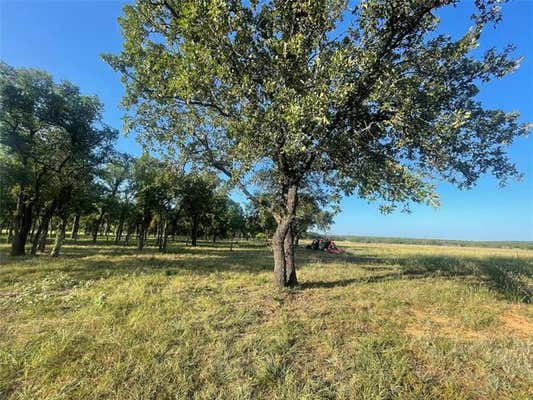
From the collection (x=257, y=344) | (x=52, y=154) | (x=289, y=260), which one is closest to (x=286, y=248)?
(x=289, y=260)

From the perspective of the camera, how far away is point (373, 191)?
8336 mm

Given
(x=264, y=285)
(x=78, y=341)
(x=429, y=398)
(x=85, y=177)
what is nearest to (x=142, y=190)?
(x=85, y=177)

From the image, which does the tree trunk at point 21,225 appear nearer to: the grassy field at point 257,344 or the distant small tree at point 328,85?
the grassy field at point 257,344

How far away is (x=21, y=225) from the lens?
17.8 meters

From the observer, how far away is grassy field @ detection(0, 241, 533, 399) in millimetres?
3746

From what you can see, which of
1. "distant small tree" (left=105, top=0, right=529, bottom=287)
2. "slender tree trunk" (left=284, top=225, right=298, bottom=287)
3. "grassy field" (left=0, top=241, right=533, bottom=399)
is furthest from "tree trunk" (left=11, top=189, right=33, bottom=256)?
"slender tree trunk" (left=284, top=225, right=298, bottom=287)

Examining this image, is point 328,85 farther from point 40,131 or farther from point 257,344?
point 40,131

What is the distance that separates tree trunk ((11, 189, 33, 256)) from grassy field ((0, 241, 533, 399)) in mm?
11110

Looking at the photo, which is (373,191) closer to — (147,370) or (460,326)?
(460,326)

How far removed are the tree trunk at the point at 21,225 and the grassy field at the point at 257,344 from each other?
36.5 feet

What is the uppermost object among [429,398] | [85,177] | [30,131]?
[30,131]

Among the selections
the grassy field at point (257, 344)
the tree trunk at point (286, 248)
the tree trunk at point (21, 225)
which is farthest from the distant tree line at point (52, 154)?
the grassy field at point (257, 344)

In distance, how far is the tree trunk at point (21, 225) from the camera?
17.5 m

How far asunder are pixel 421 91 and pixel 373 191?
10.3 ft
